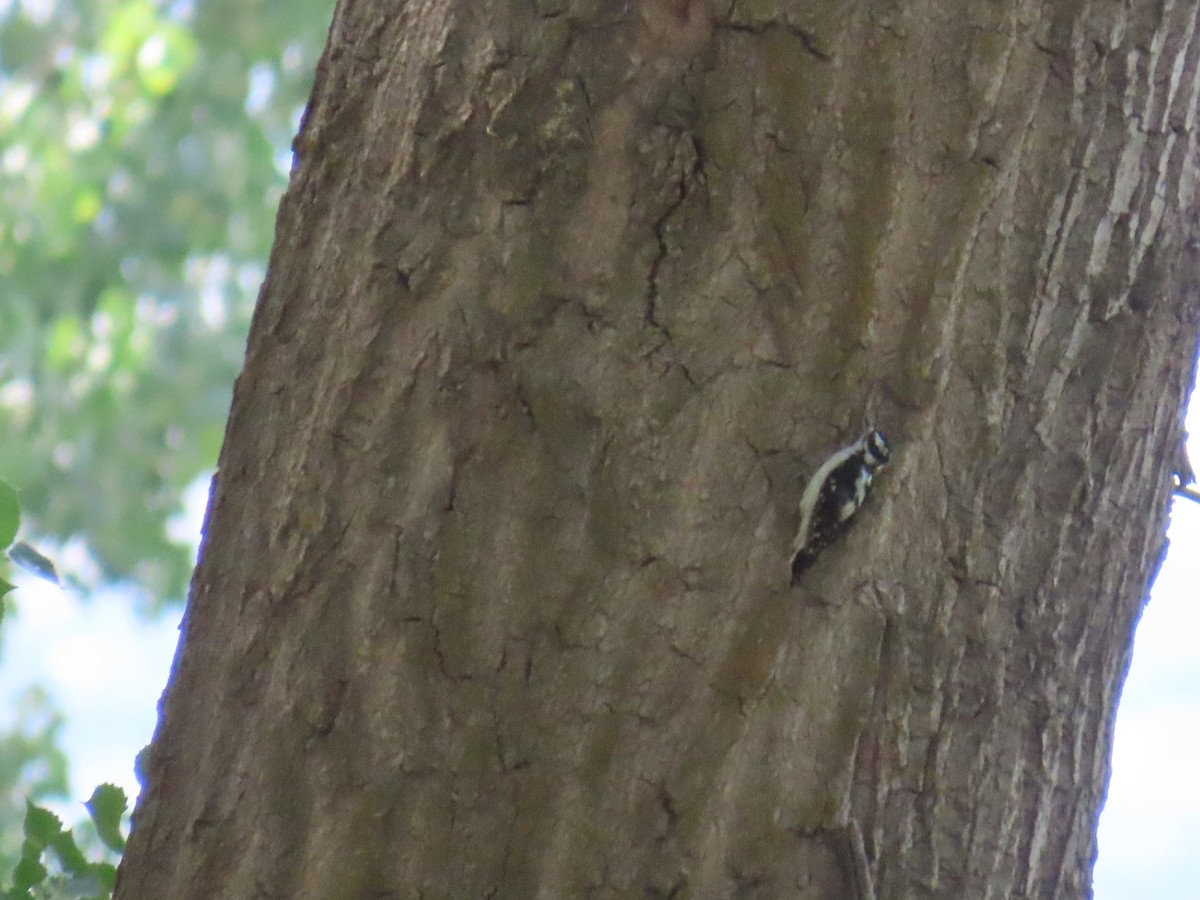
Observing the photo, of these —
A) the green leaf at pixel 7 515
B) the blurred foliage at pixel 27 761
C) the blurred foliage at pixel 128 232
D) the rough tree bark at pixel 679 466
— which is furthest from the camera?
the blurred foliage at pixel 128 232

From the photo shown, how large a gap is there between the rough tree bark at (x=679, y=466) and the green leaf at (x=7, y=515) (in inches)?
7.4

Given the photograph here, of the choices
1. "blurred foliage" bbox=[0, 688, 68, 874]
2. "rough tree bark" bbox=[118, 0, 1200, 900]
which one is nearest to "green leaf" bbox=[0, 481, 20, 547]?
Result: "rough tree bark" bbox=[118, 0, 1200, 900]

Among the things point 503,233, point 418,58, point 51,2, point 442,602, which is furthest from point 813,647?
point 51,2

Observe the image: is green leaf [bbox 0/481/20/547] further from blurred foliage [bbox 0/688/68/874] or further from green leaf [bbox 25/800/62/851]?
blurred foliage [bbox 0/688/68/874]

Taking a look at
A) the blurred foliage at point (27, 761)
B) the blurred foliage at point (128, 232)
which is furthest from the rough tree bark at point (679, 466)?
the blurred foliage at point (128, 232)

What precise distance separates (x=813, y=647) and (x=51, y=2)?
3.53m

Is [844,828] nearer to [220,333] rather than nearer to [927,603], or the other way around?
[927,603]

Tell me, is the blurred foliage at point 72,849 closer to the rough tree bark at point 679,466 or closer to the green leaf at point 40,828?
the green leaf at point 40,828

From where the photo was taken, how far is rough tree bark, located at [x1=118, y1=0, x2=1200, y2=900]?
2.84ft

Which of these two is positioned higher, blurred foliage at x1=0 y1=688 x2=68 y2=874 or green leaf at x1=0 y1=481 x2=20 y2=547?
blurred foliage at x1=0 y1=688 x2=68 y2=874

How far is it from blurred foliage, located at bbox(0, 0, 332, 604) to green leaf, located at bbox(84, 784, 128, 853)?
2769mm

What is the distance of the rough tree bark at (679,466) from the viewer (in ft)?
2.84

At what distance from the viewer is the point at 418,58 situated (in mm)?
928

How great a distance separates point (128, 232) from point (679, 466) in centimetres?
320
